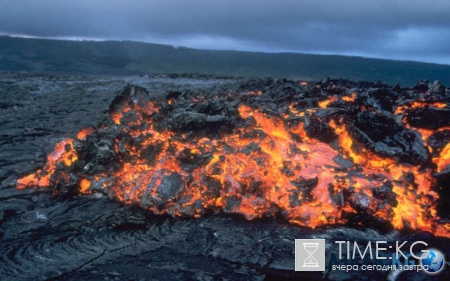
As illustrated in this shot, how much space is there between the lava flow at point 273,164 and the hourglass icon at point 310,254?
2.24 ft

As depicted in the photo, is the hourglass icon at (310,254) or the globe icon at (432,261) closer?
the globe icon at (432,261)

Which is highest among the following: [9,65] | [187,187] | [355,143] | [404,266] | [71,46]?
[71,46]

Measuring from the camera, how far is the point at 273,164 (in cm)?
659

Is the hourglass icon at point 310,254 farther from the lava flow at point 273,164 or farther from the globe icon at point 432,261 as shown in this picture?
the globe icon at point 432,261

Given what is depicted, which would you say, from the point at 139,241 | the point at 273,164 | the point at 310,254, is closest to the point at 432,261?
the point at 310,254

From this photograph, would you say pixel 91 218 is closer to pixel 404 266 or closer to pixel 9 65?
pixel 404 266

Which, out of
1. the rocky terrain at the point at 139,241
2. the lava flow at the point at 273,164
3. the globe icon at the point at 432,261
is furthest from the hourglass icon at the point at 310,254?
the globe icon at the point at 432,261

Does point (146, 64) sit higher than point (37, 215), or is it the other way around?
point (146, 64)

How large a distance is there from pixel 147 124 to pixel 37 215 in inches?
148

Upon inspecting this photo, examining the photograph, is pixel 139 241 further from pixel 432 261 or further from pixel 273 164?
pixel 432 261

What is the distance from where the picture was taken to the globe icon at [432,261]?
4293mm

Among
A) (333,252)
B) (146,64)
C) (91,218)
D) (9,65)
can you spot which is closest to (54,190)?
(91,218)

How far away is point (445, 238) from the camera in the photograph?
5121 mm

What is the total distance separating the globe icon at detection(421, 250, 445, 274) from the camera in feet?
14.1
